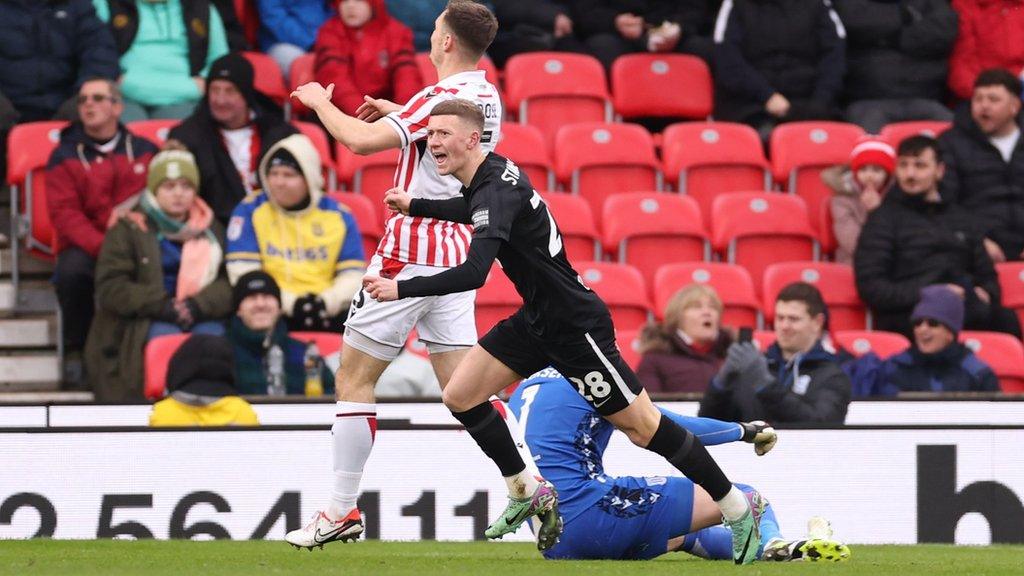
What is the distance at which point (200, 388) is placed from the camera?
9.59m

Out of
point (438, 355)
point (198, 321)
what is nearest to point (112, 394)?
point (198, 321)

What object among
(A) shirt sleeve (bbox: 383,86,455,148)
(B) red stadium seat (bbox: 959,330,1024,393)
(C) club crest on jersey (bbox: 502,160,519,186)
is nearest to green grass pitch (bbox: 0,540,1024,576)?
(C) club crest on jersey (bbox: 502,160,519,186)

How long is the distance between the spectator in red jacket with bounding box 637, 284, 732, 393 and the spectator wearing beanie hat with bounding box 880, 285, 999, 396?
44.2 inches

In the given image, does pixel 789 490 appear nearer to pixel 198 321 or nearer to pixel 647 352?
pixel 647 352

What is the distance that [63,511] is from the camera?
9148 mm

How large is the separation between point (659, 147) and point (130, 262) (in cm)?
458

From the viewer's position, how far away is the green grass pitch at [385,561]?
254 inches

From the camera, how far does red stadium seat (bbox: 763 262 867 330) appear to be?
39.9 ft

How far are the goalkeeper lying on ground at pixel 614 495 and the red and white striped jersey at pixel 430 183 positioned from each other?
68 cm

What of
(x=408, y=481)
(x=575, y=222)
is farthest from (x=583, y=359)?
(x=575, y=222)

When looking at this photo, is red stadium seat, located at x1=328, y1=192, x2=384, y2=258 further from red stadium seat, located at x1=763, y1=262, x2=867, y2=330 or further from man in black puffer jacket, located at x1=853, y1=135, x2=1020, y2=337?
man in black puffer jacket, located at x1=853, y1=135, x2=1020, y2=337

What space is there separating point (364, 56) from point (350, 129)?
5.94 metres

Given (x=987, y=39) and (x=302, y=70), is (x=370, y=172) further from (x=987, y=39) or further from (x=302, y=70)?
(x=987, y=39)

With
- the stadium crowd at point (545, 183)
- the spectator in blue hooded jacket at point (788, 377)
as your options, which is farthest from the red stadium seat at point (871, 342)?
the spectator in blue hooded jacket at point (788, 377)
